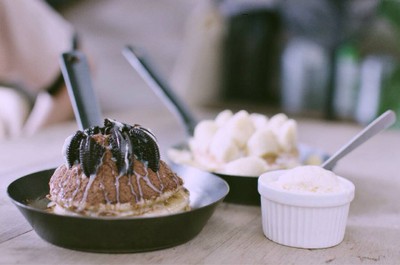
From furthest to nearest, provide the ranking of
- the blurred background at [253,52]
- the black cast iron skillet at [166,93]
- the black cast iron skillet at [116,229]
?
1. the blurred background at [253,52]
2. the black cast iron skillet at [166,93]
3. the black cast iron skillet at [116,229]

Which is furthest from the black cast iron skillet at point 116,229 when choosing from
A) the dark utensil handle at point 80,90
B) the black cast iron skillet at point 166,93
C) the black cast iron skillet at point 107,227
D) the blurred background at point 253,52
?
the blurred background at point 253,52

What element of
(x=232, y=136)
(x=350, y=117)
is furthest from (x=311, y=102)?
(x=232, y=136)

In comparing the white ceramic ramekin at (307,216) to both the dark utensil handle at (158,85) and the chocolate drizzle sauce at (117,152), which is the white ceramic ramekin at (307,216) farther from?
the dark utensil handle at (158,85)

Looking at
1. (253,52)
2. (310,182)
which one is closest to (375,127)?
(310,182)

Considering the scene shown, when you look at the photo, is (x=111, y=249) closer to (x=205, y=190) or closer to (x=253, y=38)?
(x=205, y=190)

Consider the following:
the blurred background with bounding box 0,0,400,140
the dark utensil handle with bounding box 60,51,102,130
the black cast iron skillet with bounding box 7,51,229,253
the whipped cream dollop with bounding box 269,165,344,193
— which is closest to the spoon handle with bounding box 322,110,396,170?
the whipped cream dollop with bounding box 269,165,344,193

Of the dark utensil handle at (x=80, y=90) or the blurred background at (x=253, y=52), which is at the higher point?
the dark utensil handle at (x=80, y=90)

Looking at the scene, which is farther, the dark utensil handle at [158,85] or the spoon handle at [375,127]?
the dark utensil handle at [158,85]

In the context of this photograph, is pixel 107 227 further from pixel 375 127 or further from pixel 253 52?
pixel 253 52
